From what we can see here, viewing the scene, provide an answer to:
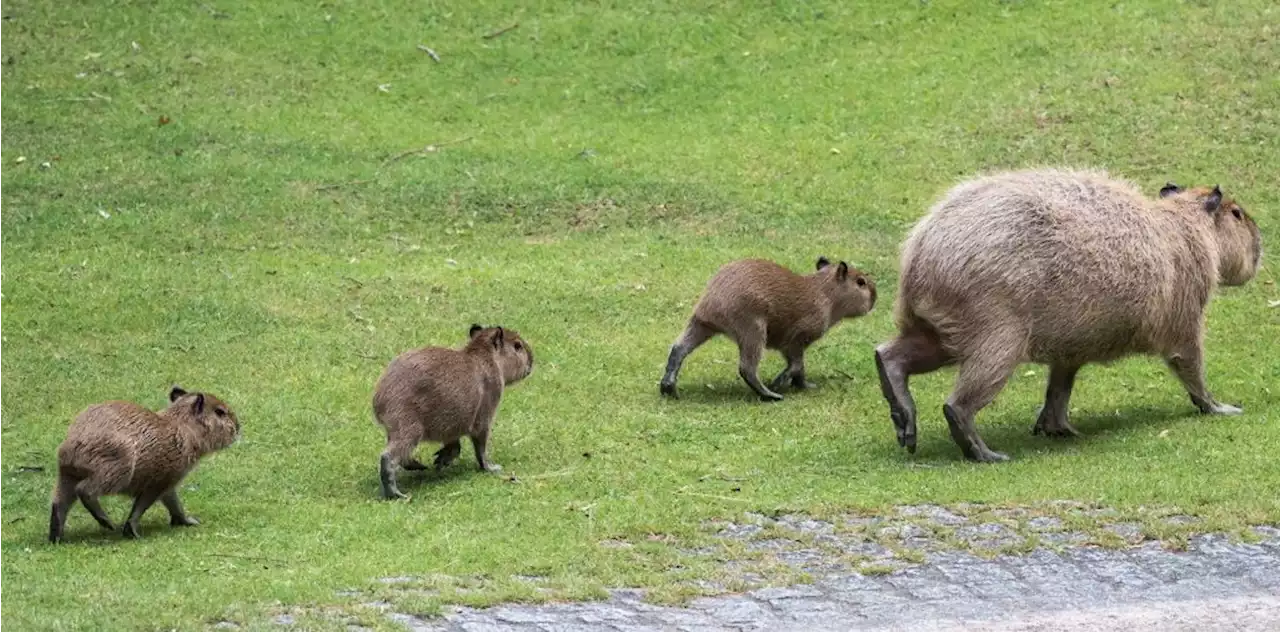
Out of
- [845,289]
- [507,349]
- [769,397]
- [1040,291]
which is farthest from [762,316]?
[1040,291]

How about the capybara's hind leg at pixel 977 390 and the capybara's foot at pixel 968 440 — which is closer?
the capybara's hind leg at pixel 977 390

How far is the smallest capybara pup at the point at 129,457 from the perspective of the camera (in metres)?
8.43

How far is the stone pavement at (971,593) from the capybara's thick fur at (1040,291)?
1585 mm

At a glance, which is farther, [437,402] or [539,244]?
[539,244]

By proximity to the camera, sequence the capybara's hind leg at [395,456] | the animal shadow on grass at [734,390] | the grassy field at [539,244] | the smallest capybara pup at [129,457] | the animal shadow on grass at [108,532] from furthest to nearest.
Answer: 1. the animal shadow on grass at [734,390]
2. the capybara's hind leg at [395,456]
3. the grassy field at [539,244]
4. the animal shadow on grass at [108,532]
5. the smallest capybara pup at [129,457]

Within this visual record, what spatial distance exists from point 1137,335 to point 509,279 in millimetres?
5356

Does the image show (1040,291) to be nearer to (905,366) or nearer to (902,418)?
(905,366)

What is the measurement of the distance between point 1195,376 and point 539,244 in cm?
606

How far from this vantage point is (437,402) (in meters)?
9.46

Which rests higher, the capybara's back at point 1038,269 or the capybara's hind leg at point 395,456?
the capybara's back at point 1038,269

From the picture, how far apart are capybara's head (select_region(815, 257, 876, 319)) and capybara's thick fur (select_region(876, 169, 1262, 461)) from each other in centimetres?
172

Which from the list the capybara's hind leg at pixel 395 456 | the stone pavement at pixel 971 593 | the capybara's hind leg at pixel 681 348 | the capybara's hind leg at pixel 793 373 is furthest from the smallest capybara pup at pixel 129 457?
the capybara's hind leg at pixel 793 373

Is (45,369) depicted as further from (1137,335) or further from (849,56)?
(849,56)

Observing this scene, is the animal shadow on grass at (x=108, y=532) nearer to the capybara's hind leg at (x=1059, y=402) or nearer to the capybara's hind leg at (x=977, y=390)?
the capybara's hind leg at (x=977, y=390)
